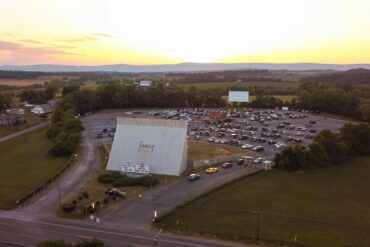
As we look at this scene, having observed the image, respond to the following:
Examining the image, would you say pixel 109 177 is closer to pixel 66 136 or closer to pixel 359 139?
pixel 66 136

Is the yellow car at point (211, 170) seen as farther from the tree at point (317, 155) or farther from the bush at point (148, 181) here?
the tree at point (317, 155)

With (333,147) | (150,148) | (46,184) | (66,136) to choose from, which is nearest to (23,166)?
(66,136)

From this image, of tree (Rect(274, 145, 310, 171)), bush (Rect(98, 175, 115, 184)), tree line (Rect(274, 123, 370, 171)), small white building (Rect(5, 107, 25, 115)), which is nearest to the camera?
bush (Rect(98, 175, 115, 184))

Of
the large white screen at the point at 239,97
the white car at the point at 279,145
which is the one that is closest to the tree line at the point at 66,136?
the white car at the point at 279,145

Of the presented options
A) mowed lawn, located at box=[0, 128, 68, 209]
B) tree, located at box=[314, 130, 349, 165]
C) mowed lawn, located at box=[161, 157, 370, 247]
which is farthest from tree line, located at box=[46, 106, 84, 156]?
tree, located at box=[314, 130, 349, 165]

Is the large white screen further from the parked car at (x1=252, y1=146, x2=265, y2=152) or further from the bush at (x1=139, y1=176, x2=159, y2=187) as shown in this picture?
the bush at (x1=139, y1=176, x2=159, y2=187)

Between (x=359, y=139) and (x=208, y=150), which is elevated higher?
(x=359, y=139)
